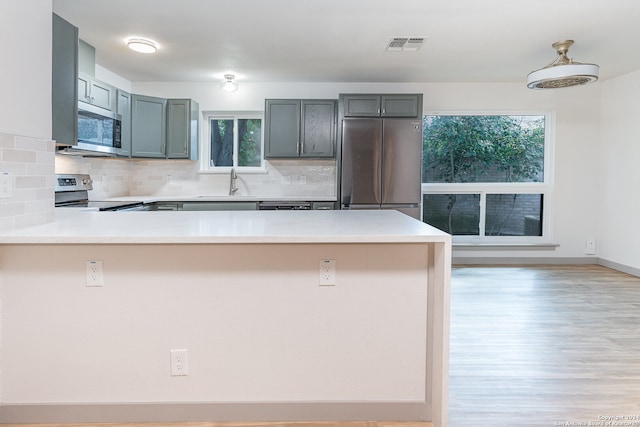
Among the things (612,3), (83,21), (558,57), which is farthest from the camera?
(558,57)

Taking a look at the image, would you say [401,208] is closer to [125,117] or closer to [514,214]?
[514,214]

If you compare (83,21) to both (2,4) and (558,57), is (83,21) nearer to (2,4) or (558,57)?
(2,4)

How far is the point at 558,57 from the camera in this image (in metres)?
4.17

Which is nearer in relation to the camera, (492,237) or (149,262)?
(149,262)

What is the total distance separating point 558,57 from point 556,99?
4.85 feet

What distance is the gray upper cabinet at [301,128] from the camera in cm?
507

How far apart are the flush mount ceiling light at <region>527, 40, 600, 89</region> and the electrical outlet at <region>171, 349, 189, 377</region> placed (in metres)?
3.74

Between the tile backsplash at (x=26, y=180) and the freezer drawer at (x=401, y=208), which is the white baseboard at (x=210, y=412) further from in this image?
the freezer drawer at (x=401, y=208)

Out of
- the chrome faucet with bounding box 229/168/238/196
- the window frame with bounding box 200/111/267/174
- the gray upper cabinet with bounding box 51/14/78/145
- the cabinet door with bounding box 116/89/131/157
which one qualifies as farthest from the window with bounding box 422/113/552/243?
the gray upper cabinet with bounding box 51/14/78/145

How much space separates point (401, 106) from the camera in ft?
16.2

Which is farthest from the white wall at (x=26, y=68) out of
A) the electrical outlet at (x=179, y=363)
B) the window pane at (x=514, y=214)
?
the window pane at (x=514, y=214)

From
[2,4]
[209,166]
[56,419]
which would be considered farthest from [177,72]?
[56,419]

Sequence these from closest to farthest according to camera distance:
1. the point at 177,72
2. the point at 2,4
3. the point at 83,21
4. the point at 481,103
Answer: the point at 2,4
the point at 83,21
the point at 177,72
the point at 481,103

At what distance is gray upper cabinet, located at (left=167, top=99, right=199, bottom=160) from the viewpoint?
5.07m
